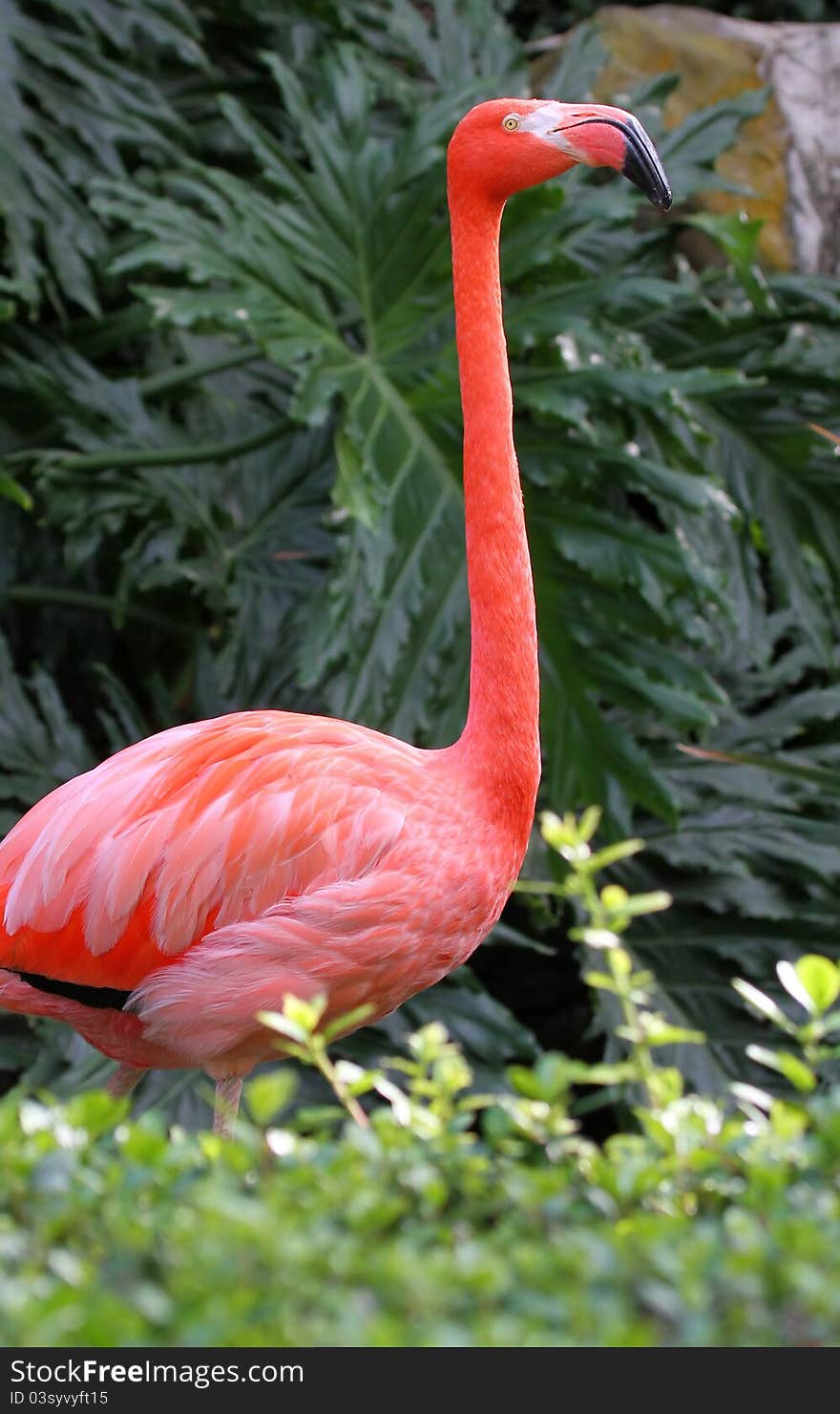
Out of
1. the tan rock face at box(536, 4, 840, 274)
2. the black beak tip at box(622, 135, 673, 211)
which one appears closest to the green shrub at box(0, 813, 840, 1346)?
the black beak tip at box(622, 135, 673, 211)

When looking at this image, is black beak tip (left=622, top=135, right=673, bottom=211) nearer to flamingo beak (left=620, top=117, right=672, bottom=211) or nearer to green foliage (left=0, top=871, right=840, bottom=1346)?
flamingo beak (left=620, top=117, right=672, bottom=211)

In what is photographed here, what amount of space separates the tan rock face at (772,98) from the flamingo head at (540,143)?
3664 mm

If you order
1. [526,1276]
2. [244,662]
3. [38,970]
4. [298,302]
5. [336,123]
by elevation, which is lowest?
[38,970]

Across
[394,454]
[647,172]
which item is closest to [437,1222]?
[647,172]

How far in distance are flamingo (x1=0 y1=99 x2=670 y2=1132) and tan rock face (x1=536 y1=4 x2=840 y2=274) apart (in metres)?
3.70

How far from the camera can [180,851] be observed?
2447 millimetres

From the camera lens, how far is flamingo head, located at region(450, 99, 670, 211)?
2299 millimetres

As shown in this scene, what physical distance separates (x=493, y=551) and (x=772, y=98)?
4234mm

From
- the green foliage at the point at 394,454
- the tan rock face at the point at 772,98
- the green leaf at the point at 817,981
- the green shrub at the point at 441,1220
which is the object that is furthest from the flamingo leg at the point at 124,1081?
the tan rock face at the point at 772,98

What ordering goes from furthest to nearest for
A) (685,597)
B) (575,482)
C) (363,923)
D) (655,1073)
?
(685,597) → (575,482) → (363,923) → (655,1073)

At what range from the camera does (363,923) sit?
7.77 feet
